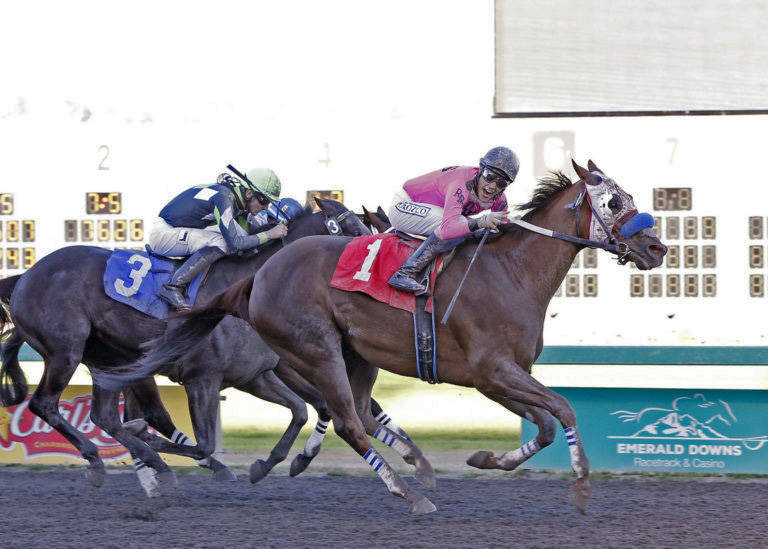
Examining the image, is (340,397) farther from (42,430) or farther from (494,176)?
(42,430)

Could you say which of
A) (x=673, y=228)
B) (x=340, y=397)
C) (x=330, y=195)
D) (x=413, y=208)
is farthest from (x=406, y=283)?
(x=673, y=228)

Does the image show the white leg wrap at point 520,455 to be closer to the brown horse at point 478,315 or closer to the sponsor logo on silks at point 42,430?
the brown horse at point 478,315

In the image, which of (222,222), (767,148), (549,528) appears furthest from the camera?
(767,148)

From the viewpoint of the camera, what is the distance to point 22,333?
6.32 meters

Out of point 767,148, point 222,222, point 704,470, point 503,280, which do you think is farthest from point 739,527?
point 767,148

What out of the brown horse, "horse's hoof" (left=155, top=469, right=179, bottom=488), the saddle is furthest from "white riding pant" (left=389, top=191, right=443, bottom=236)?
"horse's hoof" (left=155, top=469, right=179, bottom=488)

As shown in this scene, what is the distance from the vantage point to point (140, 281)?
20.1ft

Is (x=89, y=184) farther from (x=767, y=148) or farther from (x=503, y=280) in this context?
(x=503, y=280)

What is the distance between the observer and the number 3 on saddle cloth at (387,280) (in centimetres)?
506

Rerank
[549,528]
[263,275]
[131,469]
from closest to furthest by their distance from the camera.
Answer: [549,528] < [263,275] < [131,469]

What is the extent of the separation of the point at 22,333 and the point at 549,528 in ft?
10.8

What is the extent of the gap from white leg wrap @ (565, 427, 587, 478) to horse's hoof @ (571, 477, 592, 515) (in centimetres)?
4

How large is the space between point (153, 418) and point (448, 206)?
2.45 m

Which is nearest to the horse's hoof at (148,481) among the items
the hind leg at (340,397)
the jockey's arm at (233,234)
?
the hind leg at (340,397)
